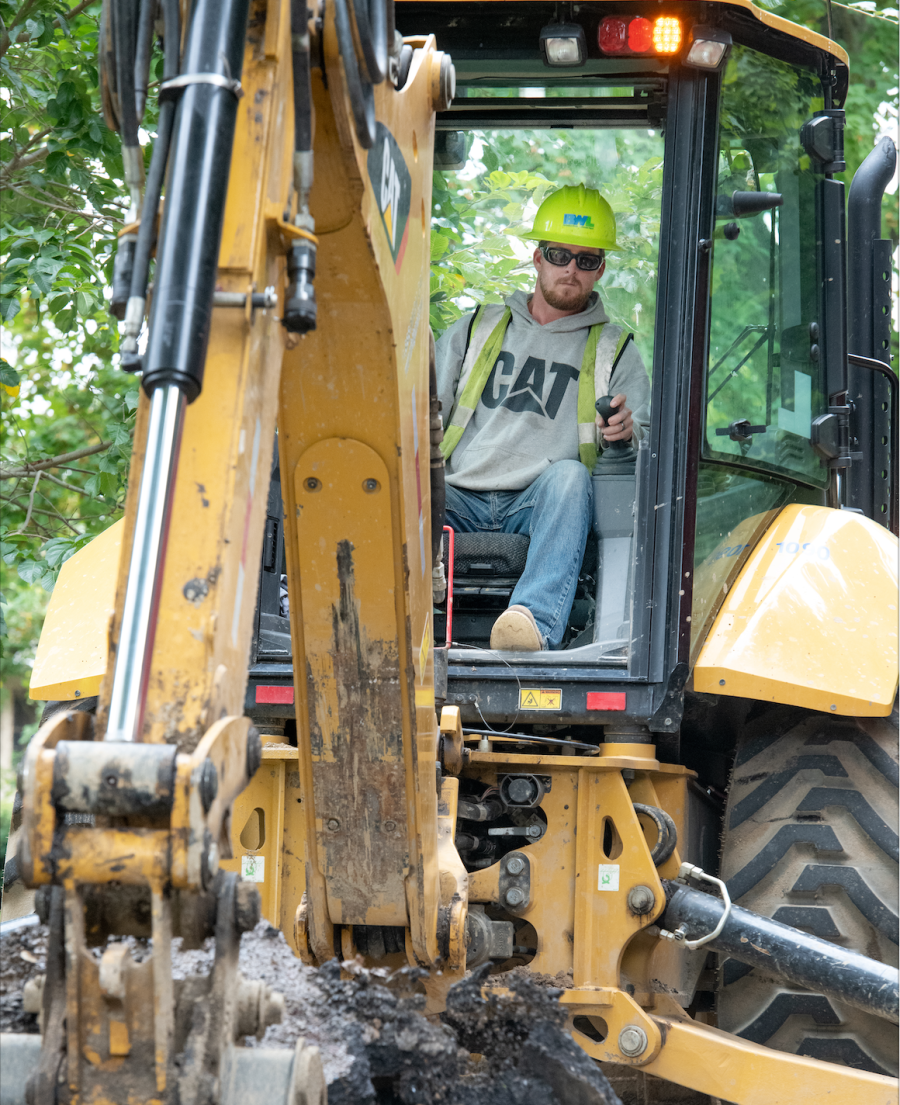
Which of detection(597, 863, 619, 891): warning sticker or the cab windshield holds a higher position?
the cab windshield

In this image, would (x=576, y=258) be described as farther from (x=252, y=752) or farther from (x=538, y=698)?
(x=252, y=752)

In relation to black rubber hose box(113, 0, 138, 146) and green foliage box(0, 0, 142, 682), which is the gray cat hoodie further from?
black rubber hose box(113, 0, 138, 146)

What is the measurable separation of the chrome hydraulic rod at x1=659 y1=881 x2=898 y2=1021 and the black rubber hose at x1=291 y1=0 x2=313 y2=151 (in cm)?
206

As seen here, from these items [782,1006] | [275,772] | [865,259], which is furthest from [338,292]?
[865,259]

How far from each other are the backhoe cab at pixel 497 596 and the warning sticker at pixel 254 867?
13mm

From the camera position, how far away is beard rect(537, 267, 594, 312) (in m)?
4.24

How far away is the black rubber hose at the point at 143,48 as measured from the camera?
6.04 ft

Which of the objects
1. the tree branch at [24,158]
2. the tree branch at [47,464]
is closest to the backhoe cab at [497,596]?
the tree branch at [24,158]

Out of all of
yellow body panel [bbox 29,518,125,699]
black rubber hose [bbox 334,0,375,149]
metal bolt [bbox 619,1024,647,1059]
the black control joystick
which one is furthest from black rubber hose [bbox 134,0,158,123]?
metal bolt [bbox 619,1024,647,1059]

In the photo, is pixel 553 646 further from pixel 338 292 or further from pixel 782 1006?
pixel 338 292

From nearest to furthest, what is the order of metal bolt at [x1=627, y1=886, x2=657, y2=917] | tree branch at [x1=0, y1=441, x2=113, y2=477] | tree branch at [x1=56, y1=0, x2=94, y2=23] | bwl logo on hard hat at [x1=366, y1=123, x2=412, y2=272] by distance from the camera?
bwl logo on hard hat at [x1=366, y1=123, x2=412, y2=272], metal bolt at [x1=627, y1=886, x2=657, y2=917], tree branch at [x1=56, y1=0, x2=94, y2=23], tree branch at [x1=0, y1=441, x2=113, y2=477]

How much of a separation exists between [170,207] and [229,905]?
2.89 ft

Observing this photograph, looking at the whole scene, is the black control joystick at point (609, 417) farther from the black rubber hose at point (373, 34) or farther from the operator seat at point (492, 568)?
the black rubber hose at point (373, 34)

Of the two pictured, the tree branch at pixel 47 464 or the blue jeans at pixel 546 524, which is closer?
the blue jeans at pixel 546 524
